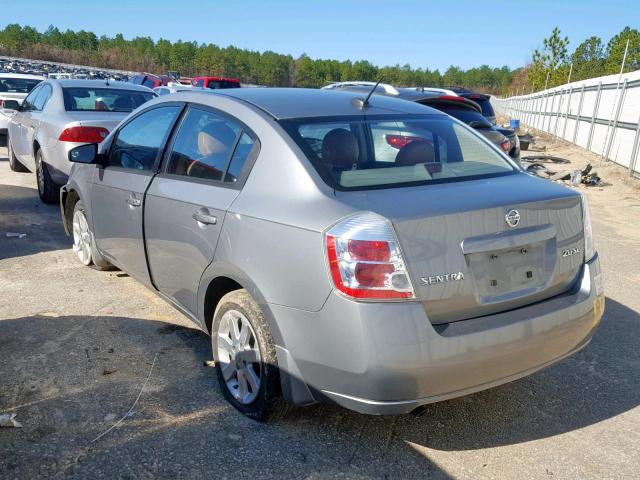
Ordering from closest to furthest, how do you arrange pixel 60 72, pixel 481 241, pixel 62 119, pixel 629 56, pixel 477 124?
pixel 481 241 → pixel 62 119 → pixel 477 124 → pixel 60 72 → pixel 629 56

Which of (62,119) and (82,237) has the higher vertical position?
(62,119)

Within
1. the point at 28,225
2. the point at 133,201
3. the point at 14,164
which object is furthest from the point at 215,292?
the point at 14,164

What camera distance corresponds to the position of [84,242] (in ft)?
18.3

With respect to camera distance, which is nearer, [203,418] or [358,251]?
[358,251]

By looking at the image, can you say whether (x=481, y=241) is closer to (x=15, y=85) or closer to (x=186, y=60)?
(x=15, y=85)

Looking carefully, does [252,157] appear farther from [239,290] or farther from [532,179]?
[532,179]

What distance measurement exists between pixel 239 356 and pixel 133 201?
153cm

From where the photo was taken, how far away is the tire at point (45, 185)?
8008 mm

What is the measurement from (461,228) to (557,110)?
87.0 ft

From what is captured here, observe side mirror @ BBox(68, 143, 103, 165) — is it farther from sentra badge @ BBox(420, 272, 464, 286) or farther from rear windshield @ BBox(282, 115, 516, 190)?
sentra badge @ BBox(420, 272, 464, 286)

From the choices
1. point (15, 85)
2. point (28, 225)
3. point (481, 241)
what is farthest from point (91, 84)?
point (481, 241)

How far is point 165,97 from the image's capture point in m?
4.32

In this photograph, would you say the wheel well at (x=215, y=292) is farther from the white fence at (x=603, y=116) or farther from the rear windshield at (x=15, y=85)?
the rear windshield at (x=15, y=85)

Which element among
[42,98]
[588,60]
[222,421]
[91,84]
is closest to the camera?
[222,421]
